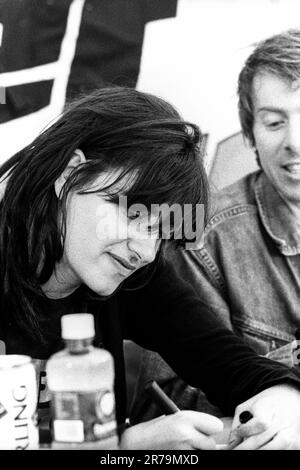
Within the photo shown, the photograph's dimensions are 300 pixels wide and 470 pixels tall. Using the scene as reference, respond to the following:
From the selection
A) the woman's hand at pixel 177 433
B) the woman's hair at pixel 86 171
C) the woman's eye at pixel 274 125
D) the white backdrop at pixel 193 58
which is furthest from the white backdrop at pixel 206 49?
the woman's hand at pixel 177 433

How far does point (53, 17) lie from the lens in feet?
5.59

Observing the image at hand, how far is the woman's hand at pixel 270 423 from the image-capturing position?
1.14 metres

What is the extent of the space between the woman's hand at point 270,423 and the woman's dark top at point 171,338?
0.16 feet

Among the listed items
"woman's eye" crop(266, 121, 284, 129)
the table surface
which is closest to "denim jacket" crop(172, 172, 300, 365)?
"woman's eye" crop(266, 121, 284, 129)

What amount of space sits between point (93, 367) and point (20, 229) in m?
0.40

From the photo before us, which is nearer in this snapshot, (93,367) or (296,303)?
(93,367)

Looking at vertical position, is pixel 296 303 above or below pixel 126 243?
below

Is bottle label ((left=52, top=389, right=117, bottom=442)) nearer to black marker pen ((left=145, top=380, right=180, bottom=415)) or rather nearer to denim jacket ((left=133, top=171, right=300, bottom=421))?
black marker pen ((left=145, top=380, right=180, bottom=415))

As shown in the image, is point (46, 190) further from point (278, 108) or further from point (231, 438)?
point (278, 108)

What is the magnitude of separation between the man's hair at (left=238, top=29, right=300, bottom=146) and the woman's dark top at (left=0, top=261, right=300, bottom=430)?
54cm

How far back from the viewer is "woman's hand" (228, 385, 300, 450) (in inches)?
44.8

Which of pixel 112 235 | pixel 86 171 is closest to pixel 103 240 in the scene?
pixel 112 235

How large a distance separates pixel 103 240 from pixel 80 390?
31cm

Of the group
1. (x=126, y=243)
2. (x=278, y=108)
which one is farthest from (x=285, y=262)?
(x=126, y=243)
